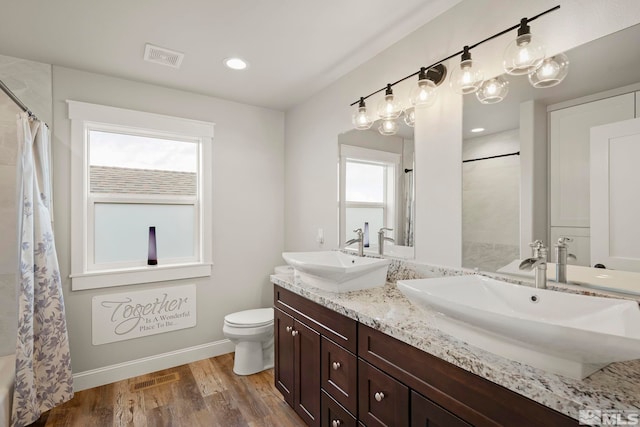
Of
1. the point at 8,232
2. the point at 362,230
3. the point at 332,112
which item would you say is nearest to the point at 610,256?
the point at 362,230

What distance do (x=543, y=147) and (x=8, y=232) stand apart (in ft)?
10.8

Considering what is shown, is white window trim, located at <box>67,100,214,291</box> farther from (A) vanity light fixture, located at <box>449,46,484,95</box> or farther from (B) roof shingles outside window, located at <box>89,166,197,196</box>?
(A) vanity light fixture, located at <box>449,46,484,95</box>

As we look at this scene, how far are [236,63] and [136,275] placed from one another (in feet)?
6.24

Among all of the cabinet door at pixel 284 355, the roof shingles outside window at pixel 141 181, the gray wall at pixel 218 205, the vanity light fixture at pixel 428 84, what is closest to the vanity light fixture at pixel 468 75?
the vanity light fixture at pixel 428 84

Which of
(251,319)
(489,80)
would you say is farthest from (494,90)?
(251,319)

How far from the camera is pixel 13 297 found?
2.21m

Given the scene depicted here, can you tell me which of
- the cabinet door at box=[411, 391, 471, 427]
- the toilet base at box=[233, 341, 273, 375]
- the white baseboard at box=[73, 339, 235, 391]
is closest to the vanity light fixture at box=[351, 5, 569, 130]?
the cabinet door at box=[411, 391, 471, 427]

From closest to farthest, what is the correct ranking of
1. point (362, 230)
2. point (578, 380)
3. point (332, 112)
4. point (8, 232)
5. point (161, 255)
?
1. point (578, 380)
2. point (8, 232)
3. point (362, 230)
4. point (332, 112)
5. point (161, 255)

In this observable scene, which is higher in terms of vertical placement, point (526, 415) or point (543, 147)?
point (543, 147)

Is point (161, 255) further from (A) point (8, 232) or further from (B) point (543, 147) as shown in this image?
(B) point (543, 147)

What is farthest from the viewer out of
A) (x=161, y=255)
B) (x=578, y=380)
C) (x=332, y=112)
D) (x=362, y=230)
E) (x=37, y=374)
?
(x=161, y=255)

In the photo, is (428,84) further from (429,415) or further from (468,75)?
(429,415)

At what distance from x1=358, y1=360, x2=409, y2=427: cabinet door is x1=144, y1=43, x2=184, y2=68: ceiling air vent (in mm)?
2284

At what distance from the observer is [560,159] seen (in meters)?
1.29
